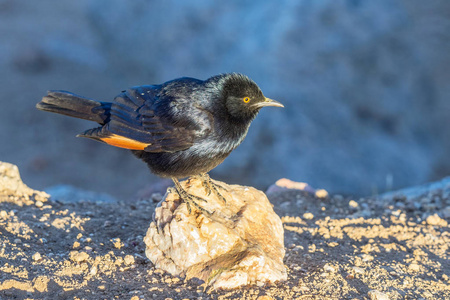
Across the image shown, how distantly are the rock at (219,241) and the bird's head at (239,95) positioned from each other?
2.32 ft

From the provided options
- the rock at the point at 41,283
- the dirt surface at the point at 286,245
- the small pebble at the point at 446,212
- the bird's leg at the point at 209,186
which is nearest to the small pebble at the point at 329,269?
the dirt surface at the point at 286,245

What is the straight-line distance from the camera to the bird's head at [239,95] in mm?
3740

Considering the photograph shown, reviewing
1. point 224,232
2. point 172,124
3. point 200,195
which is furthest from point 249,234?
point 172,124

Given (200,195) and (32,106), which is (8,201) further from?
(32,106)

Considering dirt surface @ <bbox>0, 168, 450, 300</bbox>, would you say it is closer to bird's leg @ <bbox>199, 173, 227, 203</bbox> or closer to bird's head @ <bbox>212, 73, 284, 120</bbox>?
bird's leg @ <bbox>199, 173, 227, 203</bbox>

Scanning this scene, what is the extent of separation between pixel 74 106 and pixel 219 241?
1727 mm

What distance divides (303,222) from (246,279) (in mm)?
1796

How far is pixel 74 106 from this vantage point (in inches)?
159

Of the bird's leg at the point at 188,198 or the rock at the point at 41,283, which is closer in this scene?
the rock at the point at 41,283

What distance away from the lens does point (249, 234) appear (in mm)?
3631

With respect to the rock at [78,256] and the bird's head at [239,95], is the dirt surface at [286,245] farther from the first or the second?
the bird's head at [239,95]

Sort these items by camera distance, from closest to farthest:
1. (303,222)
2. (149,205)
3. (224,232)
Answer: (224,232) < (303,222) < (149,205)

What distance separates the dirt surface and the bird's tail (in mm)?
1060

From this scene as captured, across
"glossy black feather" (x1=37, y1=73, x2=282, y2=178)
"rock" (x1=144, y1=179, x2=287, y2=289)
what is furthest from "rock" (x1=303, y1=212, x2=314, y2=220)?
"glossy black feather" (x1=37, y1=73, x2=282, y2=178)
